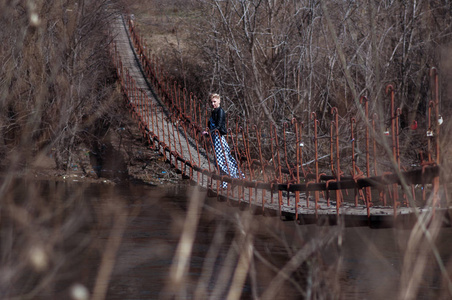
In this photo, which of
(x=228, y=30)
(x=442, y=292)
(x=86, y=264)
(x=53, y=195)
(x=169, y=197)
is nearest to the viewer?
(x=442, y=292)

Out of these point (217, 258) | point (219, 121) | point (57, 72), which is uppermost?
point (57, 72)

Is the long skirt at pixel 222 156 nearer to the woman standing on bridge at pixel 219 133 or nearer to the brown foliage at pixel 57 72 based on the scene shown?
the woman standing on bridge at pixel 219 133

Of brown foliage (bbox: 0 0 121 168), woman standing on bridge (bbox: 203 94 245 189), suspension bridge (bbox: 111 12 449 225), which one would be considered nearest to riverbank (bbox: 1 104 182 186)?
brown foliage (bbox: 0 0 121 168)

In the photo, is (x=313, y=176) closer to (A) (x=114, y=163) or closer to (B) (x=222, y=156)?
(B) (x=222, y=156)

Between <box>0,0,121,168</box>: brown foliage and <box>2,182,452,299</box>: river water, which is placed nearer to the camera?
<box>2,182,452,299</box>: river water

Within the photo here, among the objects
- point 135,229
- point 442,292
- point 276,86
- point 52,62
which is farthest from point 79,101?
point 442,292

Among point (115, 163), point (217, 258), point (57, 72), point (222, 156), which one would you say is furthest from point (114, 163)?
point (217, 258)

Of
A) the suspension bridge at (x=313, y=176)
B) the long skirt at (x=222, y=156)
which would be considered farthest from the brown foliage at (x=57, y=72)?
the long skirt at (x=222, y=156)

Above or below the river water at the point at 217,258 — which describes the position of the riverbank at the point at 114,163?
above

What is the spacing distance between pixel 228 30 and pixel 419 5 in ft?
14.4

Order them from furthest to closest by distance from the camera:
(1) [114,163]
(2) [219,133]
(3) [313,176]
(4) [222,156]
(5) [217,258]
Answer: (1) [114,163] → (4) [222,156] → (2) [219,133] → (5) [217,258] → (3) [313,176]

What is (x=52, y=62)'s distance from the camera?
14148 millimetres

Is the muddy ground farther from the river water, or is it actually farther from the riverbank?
the river water

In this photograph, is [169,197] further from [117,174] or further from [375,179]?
[375,179]
